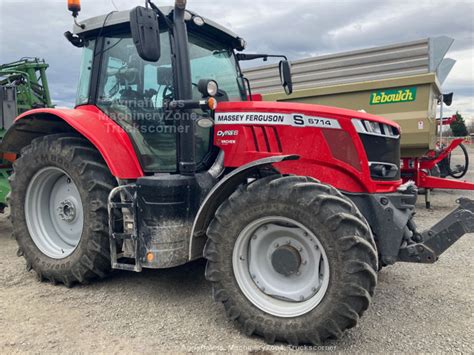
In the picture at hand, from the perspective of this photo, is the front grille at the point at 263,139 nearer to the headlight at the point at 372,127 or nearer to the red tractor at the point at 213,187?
the red tractor at the point at 213,187

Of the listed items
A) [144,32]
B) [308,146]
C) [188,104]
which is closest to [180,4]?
[144,32]

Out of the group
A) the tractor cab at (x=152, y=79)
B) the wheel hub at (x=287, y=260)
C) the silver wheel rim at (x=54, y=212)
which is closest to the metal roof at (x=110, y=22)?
the tractor cab at (x=152, y=79)

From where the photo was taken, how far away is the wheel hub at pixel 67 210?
3645 millimetres

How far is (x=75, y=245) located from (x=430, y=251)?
120 inches

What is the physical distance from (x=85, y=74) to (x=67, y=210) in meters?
1.30

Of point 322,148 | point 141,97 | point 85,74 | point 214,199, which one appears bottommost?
point 214,199

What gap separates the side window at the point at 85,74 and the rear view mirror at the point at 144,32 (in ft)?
3.96

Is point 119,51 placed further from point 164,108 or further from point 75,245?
point 75,245

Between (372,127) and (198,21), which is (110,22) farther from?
(372,127)

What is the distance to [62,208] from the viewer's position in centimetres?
367

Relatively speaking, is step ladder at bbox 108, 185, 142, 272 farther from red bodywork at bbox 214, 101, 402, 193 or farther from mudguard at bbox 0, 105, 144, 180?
red bodywork at bbox 214, 101, 402, 193

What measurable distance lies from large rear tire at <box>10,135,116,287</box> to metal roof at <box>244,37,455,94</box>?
16.1 feet

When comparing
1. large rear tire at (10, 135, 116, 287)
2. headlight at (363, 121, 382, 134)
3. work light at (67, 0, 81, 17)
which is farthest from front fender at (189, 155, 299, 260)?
work light at (67, 0, 81, 17)

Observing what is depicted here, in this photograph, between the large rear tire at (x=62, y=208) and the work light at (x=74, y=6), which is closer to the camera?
the large rear tire at (x=62, y=208)
